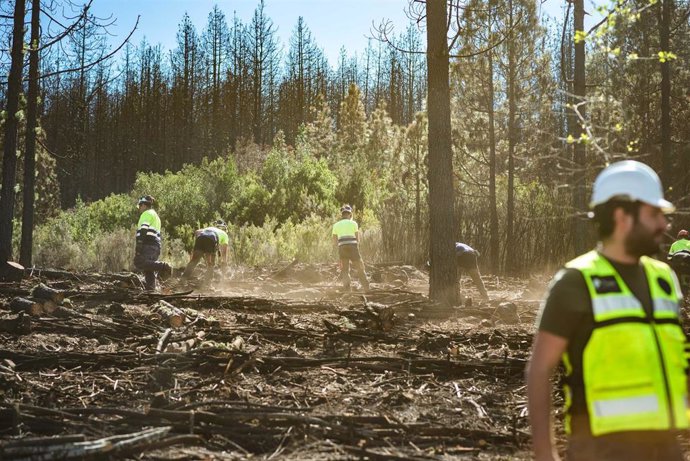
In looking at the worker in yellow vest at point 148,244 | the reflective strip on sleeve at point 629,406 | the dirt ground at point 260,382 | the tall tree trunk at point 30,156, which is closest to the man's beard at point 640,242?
the reflective strip on sleeve at point 629,406

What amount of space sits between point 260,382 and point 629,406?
15.5ft

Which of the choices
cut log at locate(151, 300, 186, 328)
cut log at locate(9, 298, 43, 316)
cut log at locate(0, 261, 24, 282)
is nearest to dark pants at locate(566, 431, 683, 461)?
cut log at locate(151, 300, 186, 328)

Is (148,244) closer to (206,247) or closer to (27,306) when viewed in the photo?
(206,247)

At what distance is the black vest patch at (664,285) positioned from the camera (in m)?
2.56

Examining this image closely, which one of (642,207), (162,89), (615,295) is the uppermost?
(162,89)

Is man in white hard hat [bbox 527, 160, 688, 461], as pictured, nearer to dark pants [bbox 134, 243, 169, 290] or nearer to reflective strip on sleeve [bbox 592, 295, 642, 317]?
reflective strip on sleeve [bbox 592, 295, 642, 317]

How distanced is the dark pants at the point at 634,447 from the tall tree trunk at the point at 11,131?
1685cm

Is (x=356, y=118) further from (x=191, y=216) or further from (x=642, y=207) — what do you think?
(x=642, y=207)

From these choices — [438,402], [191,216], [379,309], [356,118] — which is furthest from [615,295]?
[356,118]

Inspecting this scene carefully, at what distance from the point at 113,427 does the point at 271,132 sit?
65497 millimetres

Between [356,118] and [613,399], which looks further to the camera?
[356,118]

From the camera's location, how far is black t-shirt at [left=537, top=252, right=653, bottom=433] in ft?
8.03

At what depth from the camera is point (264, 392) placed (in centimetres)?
634

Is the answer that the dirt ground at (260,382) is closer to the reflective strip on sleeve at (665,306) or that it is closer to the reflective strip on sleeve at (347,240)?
the reflective strip on sleeve at (665,306)
